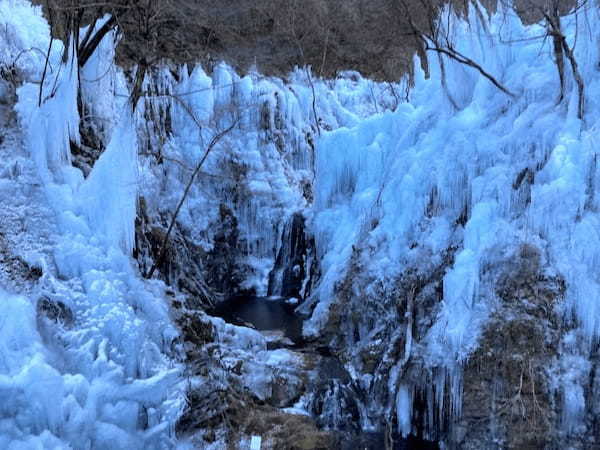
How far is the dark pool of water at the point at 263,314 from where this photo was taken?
10.4 m

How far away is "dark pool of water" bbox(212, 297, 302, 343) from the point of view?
10391 mm

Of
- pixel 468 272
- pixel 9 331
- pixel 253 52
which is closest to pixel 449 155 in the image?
pixel 468 272

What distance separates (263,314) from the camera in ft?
38.6

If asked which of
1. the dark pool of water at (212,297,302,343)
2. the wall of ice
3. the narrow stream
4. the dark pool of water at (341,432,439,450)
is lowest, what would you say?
the dark pool of water at (341,432,439,450)

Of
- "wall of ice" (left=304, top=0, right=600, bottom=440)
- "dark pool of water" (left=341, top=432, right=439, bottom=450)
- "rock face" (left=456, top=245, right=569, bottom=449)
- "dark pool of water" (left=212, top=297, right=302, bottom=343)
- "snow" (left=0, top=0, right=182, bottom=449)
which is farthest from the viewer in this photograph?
"dark pool of water" (left=212, top=297, right=302, bottom=343)

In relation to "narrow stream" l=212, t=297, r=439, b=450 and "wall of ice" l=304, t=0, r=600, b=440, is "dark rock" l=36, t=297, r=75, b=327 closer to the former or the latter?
"narrow stream" l=212, t=297, r=439, b=450

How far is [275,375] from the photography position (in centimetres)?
695

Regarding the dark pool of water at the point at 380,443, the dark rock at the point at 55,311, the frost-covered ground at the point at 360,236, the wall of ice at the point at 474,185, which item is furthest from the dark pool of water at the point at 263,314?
the dark rock at the point at 55,311

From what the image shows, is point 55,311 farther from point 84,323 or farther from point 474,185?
point 474,185

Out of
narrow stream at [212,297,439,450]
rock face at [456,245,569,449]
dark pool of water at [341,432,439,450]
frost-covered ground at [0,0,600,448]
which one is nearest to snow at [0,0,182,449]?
frost-covered ground at [0,0,600,448]

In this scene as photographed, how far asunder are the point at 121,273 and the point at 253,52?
16.0 m

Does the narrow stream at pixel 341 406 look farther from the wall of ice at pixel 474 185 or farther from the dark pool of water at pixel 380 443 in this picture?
the wall of ice at pixel 474 185

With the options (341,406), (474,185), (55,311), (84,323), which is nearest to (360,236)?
(474,185)

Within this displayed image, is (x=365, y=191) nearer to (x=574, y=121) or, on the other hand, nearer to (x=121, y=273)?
(x=574, y=121)
